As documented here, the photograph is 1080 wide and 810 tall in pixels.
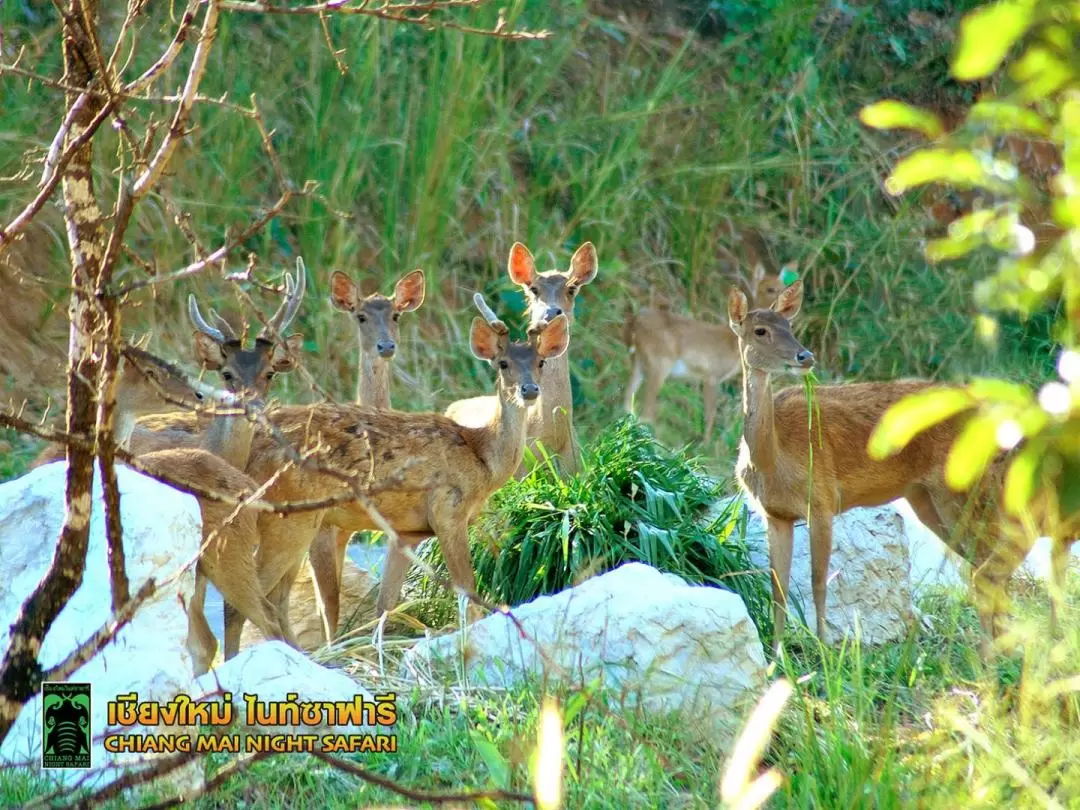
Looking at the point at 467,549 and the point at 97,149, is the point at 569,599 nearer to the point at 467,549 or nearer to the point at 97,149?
the point at 467,549

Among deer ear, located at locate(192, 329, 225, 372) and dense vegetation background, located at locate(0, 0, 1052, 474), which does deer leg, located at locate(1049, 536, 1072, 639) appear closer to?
deer ear, located at locate(192, 329, 225, 372)

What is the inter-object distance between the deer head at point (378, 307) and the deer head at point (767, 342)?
210 cm

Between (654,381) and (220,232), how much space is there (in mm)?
3497

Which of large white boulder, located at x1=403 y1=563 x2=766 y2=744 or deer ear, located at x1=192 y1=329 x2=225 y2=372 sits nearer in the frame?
large white boulder, located at x1=403 y1=563 x2=766 y2=744

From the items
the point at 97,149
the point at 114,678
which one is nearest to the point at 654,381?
the point at 97,149

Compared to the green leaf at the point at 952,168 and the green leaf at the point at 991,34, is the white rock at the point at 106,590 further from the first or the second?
the green leaf at the point at 991,34

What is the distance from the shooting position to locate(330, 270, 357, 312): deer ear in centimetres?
921

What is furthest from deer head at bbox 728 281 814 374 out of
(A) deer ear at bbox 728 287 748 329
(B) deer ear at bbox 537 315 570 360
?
(B) deer ear at bbox 537 315 570 360

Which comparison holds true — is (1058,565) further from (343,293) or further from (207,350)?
(343,293)

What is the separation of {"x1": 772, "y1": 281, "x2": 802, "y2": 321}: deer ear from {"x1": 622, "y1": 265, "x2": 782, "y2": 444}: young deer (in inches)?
147

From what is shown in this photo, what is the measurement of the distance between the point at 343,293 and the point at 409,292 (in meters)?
0.40

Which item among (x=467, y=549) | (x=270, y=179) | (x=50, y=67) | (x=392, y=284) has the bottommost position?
(x=467, y=549)

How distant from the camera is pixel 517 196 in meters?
12.6

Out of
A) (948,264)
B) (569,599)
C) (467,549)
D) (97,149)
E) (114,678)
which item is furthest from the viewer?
(948,264)
